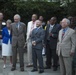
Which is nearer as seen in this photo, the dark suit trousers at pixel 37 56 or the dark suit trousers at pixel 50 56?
the dark suit trousers at pixel 37 56

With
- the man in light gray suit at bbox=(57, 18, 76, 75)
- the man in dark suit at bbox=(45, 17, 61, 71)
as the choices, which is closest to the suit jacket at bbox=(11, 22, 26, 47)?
the man in dark suit at bbox=(45, 17, 61, 71)

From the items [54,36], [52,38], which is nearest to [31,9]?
[52,38]

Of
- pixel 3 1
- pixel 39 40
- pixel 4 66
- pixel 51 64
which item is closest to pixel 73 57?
pixel 39 40

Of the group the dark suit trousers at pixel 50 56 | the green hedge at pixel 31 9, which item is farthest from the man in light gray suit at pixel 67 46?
the green hedge at pixel 31 9

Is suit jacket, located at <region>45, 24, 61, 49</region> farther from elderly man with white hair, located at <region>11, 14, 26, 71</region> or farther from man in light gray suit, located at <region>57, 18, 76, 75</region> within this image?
man in light gray suit, located at <region>57, 18, 76, 75</region>

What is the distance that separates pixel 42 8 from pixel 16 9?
1.49 m

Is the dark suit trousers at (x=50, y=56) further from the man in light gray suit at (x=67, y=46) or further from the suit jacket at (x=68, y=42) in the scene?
the suit jacket at (x=68, y=42)

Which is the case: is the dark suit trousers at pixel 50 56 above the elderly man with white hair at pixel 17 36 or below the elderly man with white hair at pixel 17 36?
below

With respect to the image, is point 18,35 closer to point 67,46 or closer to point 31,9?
point 67,46

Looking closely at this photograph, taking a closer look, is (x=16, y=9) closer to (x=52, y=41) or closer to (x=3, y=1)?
(x=3, y=1)

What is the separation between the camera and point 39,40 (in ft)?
35.1

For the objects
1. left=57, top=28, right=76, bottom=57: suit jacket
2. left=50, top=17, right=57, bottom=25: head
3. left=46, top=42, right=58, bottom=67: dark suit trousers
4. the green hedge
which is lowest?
left=46, top=42, right=58, bottom=67: dark suit trousers

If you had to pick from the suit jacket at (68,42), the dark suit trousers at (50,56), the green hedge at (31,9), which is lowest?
the dark suit trousers at (50,56)

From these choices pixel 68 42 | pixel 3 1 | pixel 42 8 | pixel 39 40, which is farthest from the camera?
pixel 3 1
